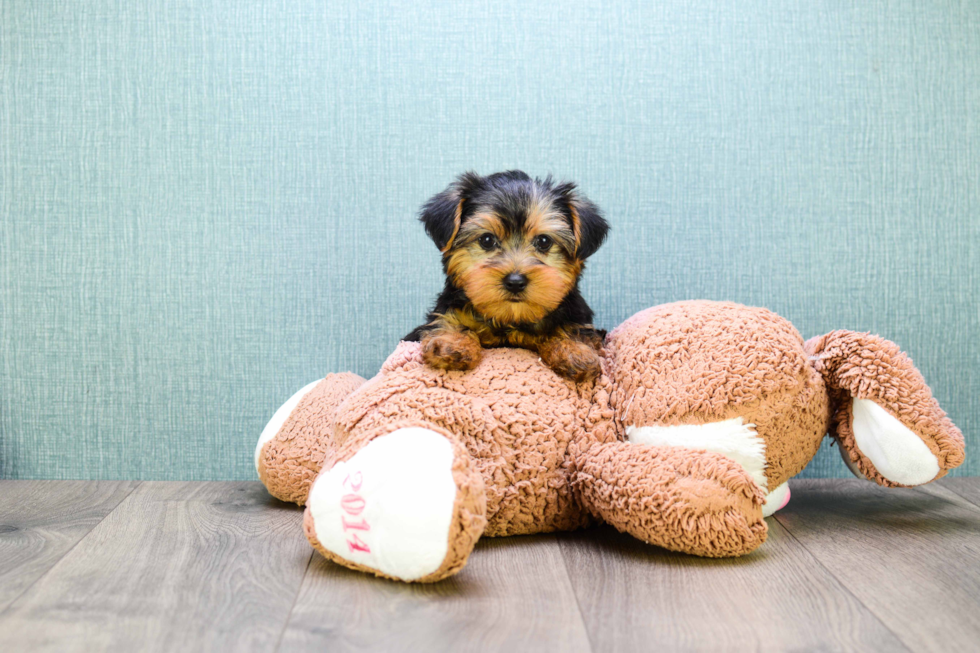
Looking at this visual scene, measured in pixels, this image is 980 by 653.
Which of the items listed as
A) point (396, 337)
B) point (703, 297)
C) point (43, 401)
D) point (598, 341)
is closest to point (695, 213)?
point (703, 297)

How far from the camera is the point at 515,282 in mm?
1690

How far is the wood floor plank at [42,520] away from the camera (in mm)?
1606

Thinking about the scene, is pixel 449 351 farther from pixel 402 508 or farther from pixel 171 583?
pixel 171 583

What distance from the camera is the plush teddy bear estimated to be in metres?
1.55

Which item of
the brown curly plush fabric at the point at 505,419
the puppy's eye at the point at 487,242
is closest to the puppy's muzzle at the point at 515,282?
the puppy's eye at the point at 487,242

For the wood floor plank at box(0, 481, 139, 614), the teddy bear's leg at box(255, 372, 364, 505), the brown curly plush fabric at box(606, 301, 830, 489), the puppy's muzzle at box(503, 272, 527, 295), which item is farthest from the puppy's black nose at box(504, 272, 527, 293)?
the wood floor plank at box(0, 481, 139, 614)

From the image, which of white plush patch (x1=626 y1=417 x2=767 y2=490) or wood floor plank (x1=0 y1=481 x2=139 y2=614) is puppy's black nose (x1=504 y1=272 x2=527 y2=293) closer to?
white plush patch (x1=626 y1=417 x2=767 y2=490)

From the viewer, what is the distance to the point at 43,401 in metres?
2.39

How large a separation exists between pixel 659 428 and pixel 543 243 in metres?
0.51

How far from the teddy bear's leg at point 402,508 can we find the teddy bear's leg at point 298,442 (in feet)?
1.80

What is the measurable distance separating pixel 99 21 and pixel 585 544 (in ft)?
6.99

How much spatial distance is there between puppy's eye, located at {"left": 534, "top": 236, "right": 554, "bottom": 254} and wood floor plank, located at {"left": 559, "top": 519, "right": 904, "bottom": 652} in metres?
0.70

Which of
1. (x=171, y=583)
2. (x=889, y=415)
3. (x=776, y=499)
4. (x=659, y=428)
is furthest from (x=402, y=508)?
(x=889, y=415)

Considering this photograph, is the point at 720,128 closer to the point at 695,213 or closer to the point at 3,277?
the point at 695,213
